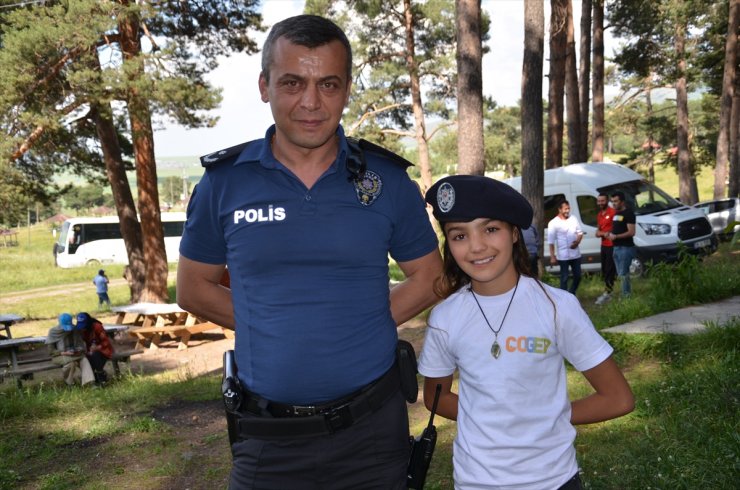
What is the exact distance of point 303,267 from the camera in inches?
85.2

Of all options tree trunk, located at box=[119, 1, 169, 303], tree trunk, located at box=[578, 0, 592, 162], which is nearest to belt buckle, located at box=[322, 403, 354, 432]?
tree trunk, located at box=[119, 1, 169, 303]

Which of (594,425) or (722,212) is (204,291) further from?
(722,212)

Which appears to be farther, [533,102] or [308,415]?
[533,102]

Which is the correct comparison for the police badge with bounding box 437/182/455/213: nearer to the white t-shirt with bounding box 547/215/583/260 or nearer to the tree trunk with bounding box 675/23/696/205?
the white t-shirt with bounding box 547/215/583/260

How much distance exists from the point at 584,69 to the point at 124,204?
15154mm

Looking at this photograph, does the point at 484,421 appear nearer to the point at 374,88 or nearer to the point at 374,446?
the point at 374,446

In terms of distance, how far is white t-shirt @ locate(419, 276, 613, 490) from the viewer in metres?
2.14

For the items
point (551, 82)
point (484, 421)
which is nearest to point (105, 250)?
point (551, 82)

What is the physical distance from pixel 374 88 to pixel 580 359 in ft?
92.4

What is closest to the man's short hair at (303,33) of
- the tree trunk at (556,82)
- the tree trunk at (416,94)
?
the tree trunk at (556,82)

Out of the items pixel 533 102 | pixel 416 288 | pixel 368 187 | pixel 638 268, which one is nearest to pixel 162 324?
pixel 533 102

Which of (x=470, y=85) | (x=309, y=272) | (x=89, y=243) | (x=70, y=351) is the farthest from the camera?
(x=89, y=243)

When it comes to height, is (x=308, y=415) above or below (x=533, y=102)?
below

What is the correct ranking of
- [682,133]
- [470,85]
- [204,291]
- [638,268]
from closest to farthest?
1. [204,291]
2. [470,85]
3. [638,268]
4. [682,133]
